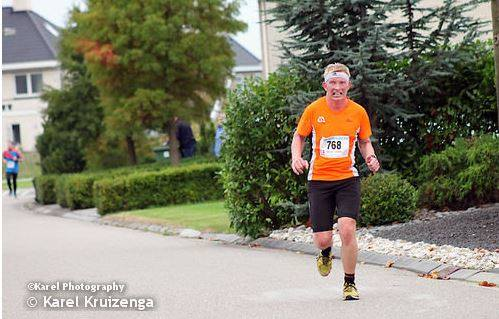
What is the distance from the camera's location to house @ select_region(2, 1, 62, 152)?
64.1 metres

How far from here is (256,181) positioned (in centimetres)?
1401

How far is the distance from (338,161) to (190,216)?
10390mm

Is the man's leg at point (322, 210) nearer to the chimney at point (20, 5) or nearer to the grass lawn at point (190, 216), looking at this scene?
the grass lawn at point (190, 216)

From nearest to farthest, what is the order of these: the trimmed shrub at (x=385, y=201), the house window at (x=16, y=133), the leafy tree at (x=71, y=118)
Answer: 1. the trimmed shrub at (x=385, y=201)
2. the leafy tree at (x=71, y=118)
3. the house window at (x=16, y=133)

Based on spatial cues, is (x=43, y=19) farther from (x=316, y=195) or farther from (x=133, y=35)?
(x=316, y=195)

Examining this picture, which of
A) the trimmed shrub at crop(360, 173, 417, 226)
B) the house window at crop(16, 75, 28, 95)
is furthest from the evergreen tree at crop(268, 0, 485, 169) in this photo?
the house window at crop(16, 75, 28, 95)

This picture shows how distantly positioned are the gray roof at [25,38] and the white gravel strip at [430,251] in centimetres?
5249

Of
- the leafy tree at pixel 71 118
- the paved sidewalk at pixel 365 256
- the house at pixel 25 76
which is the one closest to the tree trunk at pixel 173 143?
the leafy tree at pixel 71 118

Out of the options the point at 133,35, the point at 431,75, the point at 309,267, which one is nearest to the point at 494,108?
the point at 431,75

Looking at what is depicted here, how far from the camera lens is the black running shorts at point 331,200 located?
335 inches

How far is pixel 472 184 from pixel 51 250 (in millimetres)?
5779

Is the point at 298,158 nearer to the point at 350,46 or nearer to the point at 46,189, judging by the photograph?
the point at 350,46

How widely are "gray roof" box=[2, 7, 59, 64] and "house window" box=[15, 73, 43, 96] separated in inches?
50.3

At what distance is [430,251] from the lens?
10.6 meters
